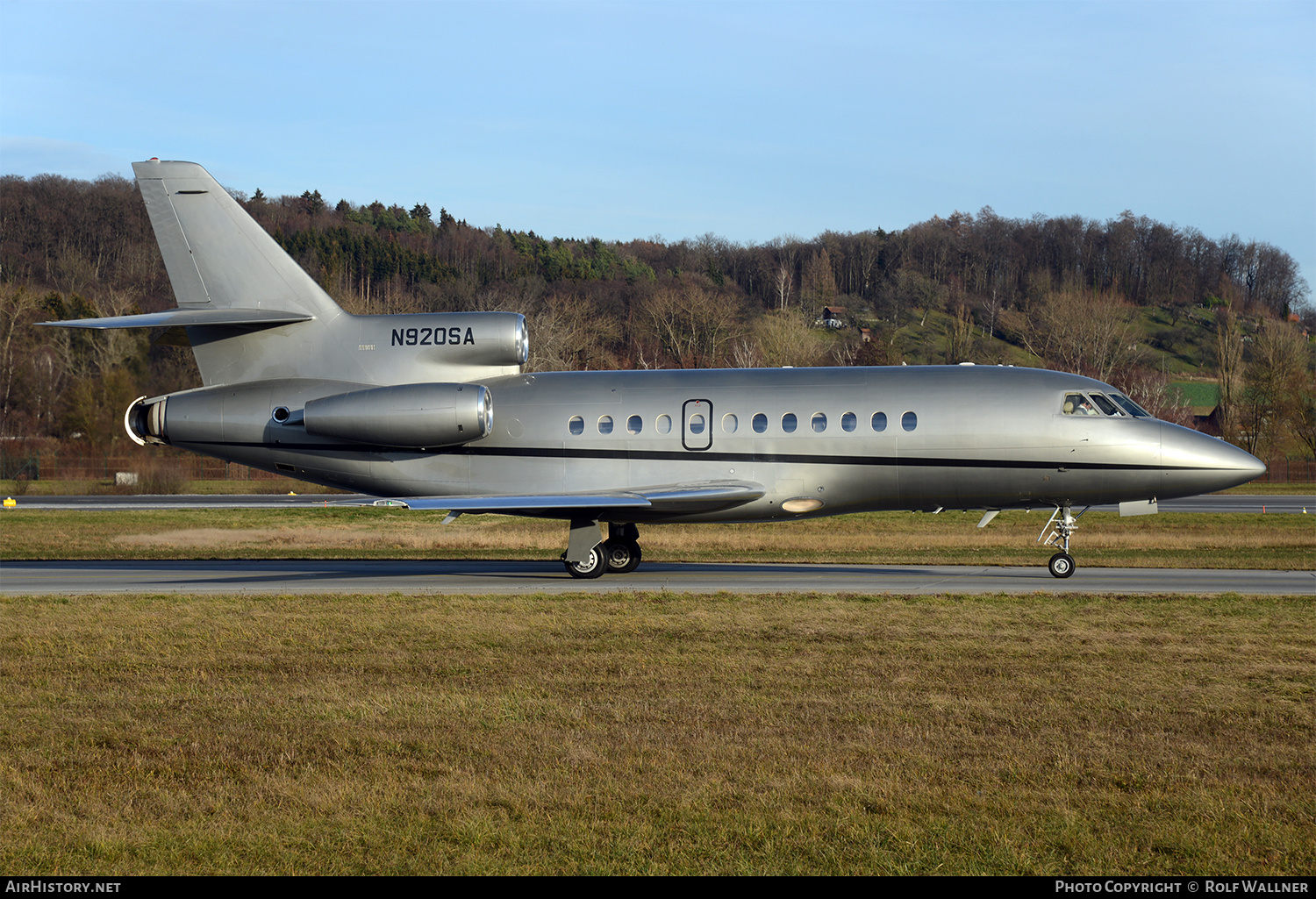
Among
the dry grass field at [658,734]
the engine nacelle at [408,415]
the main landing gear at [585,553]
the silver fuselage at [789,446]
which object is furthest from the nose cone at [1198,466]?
the engine nacelle at [408,415]

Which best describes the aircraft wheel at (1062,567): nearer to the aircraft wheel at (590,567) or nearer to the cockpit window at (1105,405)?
the cockpit window at (1105,405)

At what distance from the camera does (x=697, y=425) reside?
2208cm

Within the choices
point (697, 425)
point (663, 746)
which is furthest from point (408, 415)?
point (663, 746)

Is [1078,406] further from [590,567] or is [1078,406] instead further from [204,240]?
[204,240]

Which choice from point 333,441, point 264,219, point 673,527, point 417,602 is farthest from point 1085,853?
point 264,219

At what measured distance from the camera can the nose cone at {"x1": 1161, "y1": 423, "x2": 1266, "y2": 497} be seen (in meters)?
20.8

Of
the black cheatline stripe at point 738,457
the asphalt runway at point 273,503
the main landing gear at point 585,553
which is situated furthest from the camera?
the asphalt runway at point 273,503

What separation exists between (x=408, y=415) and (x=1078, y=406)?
13.1m

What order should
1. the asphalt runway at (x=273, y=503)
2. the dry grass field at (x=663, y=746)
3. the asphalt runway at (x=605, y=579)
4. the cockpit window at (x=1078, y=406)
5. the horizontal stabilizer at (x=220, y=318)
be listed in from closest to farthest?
the dry grass field at (x=663, y=746)
the asphalt runway at (x=605, y=579)
the cockpit window at (x=1078, y=406)
the horizontal stabilizer at (x=220, y=318)
the asphalt runway at (x=273, y=503)

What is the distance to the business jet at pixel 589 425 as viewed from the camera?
21141 millimetres

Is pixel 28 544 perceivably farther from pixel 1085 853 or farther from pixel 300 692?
pixel 1085 853

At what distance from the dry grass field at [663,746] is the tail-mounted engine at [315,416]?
6429 mm

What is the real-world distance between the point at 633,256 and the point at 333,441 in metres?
125
